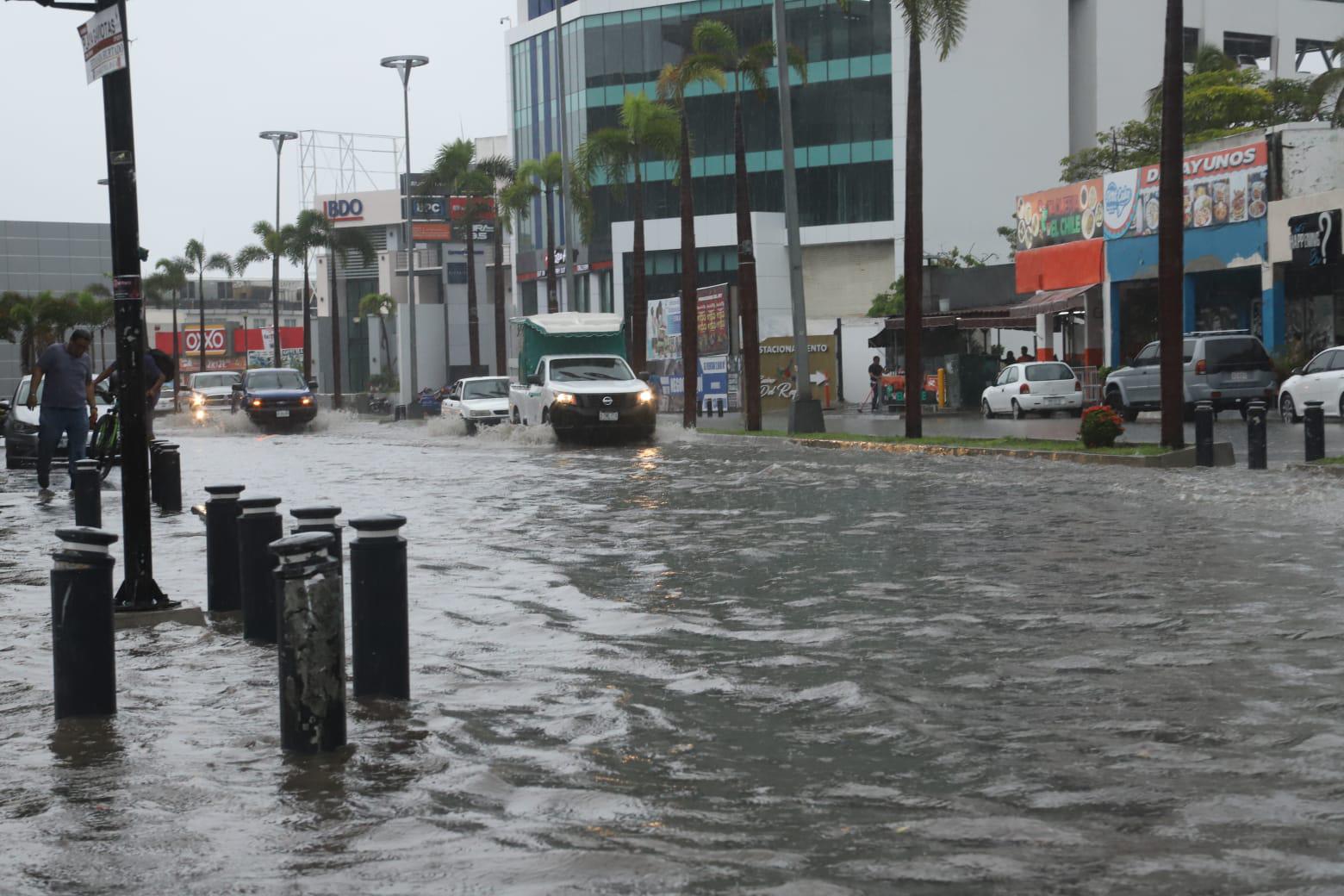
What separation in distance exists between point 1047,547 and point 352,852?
28.6ft

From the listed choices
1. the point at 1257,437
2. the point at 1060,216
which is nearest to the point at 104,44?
the point at 1257,437

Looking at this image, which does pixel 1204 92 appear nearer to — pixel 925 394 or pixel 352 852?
pixel 925 394

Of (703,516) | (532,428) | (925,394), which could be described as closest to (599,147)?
(925,394)

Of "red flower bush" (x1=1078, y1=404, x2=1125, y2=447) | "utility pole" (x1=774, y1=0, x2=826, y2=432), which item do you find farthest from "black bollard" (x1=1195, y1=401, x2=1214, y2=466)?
"utility pole" (x1=774, y1=0, x2=826, y2=432)

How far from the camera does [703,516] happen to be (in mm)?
16125

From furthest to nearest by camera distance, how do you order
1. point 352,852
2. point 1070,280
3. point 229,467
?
point 1070,280 < point 229,467 < point 352,852

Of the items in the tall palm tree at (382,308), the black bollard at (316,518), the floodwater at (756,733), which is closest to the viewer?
the floodwater at (756,733)

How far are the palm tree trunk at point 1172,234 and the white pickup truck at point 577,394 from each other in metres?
11.3

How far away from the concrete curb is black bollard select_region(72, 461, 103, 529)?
44.4 feet

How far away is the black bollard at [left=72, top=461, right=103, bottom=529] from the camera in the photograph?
580 inches

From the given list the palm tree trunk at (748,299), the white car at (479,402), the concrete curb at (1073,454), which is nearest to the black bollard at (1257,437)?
the concrete curb at (1073,454)

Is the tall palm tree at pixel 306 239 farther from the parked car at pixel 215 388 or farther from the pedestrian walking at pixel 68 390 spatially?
the pedestrian walking at pixel 68 390

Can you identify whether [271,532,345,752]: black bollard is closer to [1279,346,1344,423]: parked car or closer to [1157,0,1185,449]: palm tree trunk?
[1157,0,1185,449]: palm tree trunk

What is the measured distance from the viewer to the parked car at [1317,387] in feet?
101
